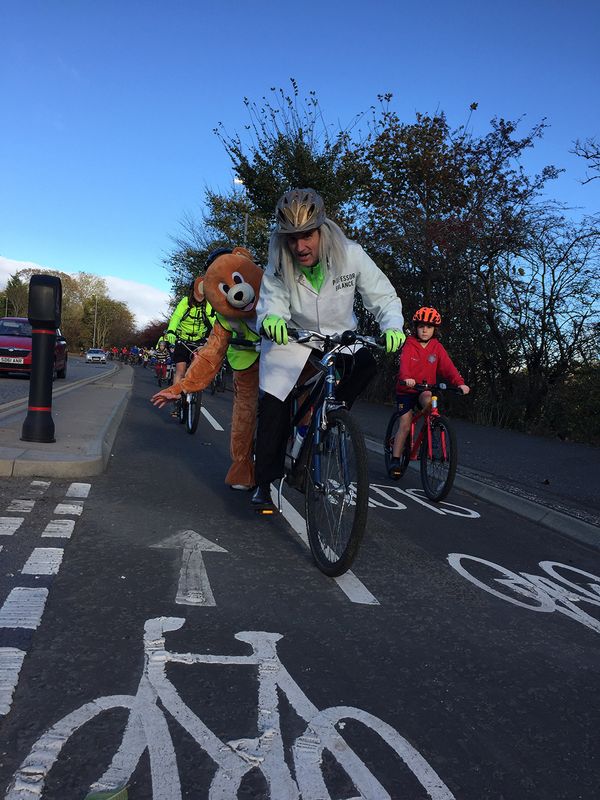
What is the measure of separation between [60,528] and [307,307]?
1.99 metres

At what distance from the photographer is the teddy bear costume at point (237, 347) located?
530 cm

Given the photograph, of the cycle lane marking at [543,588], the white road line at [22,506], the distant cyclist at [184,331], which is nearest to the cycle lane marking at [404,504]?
the cycle lane marking at [543,588]

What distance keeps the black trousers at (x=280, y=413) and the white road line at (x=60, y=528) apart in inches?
46.4

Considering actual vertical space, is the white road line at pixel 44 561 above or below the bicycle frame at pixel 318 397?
below

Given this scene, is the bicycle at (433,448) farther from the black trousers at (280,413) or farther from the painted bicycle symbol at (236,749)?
the painted bicycle symbol at (236,749)

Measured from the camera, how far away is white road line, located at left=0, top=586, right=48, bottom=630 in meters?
2.86

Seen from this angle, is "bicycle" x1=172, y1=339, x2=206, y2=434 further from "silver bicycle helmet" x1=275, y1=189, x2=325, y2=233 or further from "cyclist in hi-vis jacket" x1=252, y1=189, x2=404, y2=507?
"silver bicycle helmet" x1=275, y1=189, x2=325, y2=233

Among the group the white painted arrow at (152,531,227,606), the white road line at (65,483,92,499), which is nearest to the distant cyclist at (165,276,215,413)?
the white road line at (65,483,92,499)

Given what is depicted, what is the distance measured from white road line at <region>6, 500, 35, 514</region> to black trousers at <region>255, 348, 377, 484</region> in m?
1.55

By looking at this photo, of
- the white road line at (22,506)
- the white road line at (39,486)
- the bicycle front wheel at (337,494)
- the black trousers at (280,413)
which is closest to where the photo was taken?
the bicycle front wheel at (337,494)

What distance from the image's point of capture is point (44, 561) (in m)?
3.71

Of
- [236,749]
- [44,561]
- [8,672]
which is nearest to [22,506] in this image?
[44,561]

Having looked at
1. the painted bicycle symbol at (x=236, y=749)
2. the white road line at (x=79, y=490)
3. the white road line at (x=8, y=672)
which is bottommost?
the white road line at (x=79, y=490)

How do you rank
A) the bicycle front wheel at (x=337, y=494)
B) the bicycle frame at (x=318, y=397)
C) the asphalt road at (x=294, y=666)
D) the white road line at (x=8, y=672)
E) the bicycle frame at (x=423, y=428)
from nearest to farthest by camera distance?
the asphalt road at (x=294, y=666) → the white road line at (x=8, y=672) → the bicycle front wheel at (x=337, y=494) → the bicycle frame at (x=318, y=397) → the bicycle frame at (x=423, y=428)
